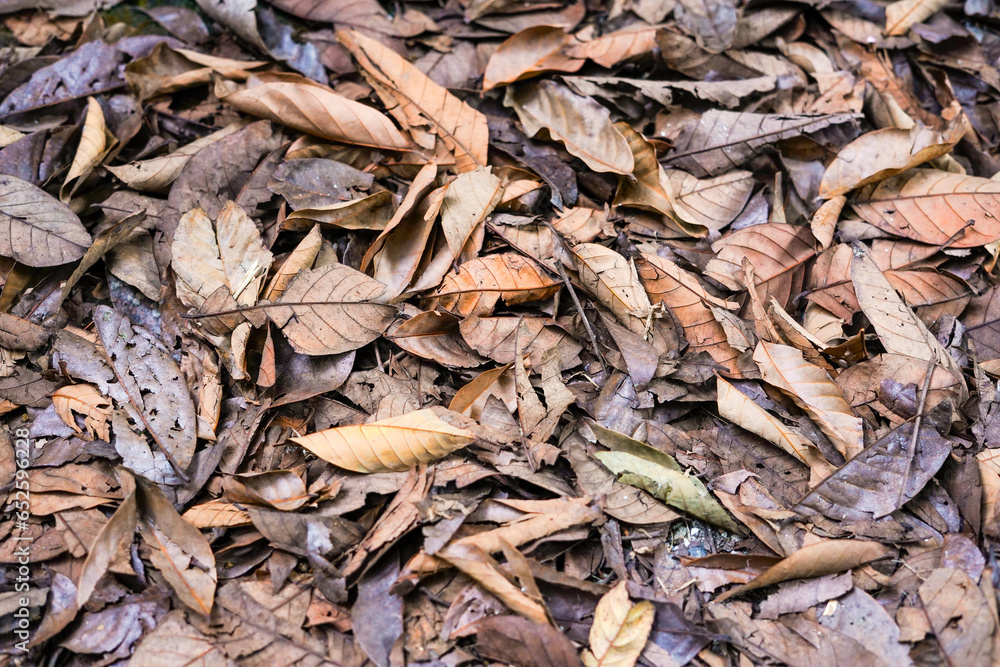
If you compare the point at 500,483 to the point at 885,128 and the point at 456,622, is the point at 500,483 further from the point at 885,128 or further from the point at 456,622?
the point at 885,128

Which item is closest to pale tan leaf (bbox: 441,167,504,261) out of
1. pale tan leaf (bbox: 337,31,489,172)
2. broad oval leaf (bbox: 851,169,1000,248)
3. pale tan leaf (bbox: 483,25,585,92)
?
pale tan leaf (bbox: 337,31,489,172)

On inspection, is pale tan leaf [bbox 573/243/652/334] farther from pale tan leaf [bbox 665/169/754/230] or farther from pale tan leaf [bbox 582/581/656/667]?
pale tan leaf [bbox 582/581/656/667]

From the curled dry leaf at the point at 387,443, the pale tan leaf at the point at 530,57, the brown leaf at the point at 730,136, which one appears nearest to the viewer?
the curled dry leaf at the point at 387,443

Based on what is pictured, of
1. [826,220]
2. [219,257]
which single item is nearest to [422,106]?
[219,257]

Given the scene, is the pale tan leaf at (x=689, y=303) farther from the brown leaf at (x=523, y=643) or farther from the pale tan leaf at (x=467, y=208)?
the brown leaf at (x=523, y=643)

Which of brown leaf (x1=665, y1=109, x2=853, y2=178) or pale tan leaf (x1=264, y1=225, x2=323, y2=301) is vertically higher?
brown leaf (x1=665, y1=109, x2=853, y2=178)

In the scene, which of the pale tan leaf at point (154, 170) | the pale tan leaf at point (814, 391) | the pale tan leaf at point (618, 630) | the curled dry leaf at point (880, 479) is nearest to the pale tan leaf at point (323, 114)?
the pale tan leaf at point (154, 170)

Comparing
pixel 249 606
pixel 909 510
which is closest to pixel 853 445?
pixel 909 510
